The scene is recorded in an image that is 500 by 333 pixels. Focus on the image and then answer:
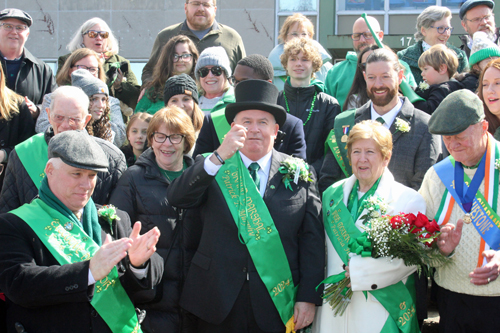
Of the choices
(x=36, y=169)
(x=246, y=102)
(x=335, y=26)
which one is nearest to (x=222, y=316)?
(x=246, y=102)

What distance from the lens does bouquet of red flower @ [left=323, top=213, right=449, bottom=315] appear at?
3.46 m

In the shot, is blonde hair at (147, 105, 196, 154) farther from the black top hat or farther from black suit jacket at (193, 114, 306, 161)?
the black top hat

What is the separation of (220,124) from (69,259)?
1.92 metres

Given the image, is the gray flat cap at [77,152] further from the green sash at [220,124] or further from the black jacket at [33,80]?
the black jacket at [33,80]

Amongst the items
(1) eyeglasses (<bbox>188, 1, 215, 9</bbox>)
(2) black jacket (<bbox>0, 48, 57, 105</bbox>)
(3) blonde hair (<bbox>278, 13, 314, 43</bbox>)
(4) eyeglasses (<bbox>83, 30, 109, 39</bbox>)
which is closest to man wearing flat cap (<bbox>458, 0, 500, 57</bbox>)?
(3) blonde hair (<bbox>278, 13, 314, 43</bbox>)

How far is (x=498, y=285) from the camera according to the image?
139 inches

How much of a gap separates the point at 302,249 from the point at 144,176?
1.32 meters

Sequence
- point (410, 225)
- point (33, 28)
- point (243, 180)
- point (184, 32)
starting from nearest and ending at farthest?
point (410, 225)
point (243, 180)
point (184, 32)
point (33, 28)

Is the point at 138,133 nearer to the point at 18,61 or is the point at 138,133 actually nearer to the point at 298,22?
the point at 18,61

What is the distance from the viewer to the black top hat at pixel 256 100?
152 inches

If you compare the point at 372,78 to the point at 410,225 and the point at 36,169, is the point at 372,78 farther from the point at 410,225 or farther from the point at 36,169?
the point at 36,169

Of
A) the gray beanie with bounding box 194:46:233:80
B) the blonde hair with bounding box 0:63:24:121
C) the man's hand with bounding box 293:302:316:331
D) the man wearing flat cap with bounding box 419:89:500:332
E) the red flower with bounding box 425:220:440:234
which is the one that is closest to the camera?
the red flower with bounding box 425:220:440:234

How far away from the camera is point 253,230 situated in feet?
12.1

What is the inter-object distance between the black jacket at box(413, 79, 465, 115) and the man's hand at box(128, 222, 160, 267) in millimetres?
3348
